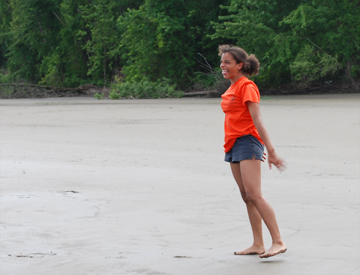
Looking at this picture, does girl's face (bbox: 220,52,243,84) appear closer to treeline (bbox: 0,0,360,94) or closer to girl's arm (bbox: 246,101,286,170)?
girl's arm (bbox: 246,101,286,170)

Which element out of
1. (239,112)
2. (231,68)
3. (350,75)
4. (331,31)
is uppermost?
(331,31)

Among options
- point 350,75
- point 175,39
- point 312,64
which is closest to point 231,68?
point 312,64

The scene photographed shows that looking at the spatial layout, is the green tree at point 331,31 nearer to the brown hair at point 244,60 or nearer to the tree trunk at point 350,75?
the tree trunk at point 350,75

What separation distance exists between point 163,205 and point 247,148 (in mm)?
2463

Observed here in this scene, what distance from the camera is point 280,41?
104 ft

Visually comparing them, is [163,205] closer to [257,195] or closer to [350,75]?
[257,195]

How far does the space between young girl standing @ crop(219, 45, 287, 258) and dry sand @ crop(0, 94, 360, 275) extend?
0.22m

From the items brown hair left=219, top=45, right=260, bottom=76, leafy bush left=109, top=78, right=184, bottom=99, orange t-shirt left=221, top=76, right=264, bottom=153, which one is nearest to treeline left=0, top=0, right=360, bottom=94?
leafy bush left=109, top=78, right=184, bottom=99

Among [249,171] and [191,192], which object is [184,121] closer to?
[191,192]

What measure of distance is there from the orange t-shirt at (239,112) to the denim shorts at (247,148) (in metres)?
0.03

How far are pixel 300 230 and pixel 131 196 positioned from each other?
2462mm

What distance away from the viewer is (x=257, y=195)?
433 cm

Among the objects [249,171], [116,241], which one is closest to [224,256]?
[249,171]

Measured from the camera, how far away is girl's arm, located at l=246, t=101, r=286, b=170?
4.14 meters
